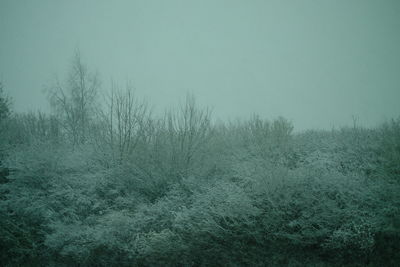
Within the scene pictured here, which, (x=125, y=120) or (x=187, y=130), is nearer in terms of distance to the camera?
(x=187, y=130)

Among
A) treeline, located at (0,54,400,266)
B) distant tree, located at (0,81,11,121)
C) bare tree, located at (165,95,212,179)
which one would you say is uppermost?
distant tree, located at (0,81,11,121)

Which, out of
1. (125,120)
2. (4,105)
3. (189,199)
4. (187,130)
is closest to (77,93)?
(4,105)

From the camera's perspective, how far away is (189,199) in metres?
10.6

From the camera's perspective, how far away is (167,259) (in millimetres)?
8641

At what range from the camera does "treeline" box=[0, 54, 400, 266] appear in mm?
8523

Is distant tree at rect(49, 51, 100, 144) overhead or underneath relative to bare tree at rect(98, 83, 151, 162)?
overhead

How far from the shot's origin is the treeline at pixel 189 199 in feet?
28.0

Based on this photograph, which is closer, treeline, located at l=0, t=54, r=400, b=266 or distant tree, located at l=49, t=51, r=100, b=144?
treeline, located at l=0, t=54, r=400, b=266

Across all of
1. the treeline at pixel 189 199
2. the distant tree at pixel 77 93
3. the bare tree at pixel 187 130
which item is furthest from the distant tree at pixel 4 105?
the bare tree at pixel 187 130

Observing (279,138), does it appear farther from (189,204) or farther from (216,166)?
(189,204)

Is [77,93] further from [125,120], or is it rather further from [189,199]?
[189,199]

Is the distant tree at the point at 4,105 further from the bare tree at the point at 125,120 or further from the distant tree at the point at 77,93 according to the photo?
the bare tree at the point at 125,120

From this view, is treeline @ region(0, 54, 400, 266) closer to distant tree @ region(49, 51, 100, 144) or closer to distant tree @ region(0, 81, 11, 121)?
distant tree @ region(0, 81, 11, 121)

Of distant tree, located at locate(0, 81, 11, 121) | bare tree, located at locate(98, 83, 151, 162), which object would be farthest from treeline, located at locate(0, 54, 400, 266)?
distant tree, located at locate(0, 81, 11, 121)
